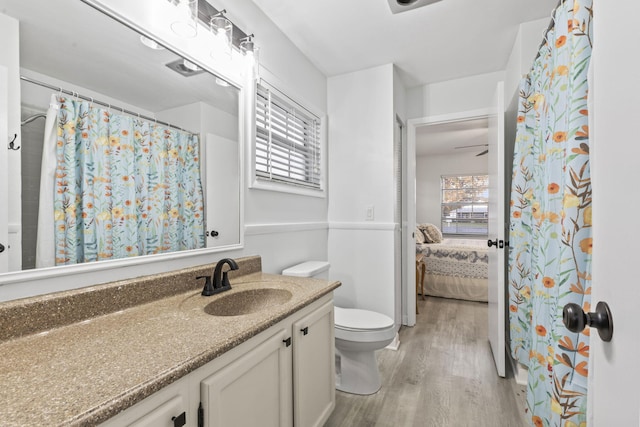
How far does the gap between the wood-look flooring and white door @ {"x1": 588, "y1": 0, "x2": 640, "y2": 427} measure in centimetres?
130

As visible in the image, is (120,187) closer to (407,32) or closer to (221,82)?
(221,82)

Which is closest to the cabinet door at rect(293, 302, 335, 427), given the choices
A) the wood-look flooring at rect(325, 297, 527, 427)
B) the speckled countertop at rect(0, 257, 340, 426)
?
the speckled countertop at rect(0, 257, 340, 426)

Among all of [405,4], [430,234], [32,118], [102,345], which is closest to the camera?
[102,345]

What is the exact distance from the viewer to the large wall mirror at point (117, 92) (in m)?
0.89

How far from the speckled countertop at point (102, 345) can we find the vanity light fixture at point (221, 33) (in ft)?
3.89

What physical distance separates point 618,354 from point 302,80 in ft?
7.80

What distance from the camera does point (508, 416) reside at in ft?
5.63

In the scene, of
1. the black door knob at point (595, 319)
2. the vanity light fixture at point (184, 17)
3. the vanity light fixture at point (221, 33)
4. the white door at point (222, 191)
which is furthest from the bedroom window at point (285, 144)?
the black door knob at point (595, 319)

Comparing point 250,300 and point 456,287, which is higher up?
point 250,300

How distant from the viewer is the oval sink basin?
1.32m

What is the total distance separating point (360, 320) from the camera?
199 cm

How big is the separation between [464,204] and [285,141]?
5.40m

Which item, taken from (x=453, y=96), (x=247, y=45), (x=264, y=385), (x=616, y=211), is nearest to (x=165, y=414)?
(x=264, y=385)

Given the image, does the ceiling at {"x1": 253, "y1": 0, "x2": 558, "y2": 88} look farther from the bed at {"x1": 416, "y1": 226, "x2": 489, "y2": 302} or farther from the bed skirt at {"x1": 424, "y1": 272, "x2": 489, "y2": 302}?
the bed skirt at {"x1": 424, "y1": 272, "x2": 489, "y2": 302}
